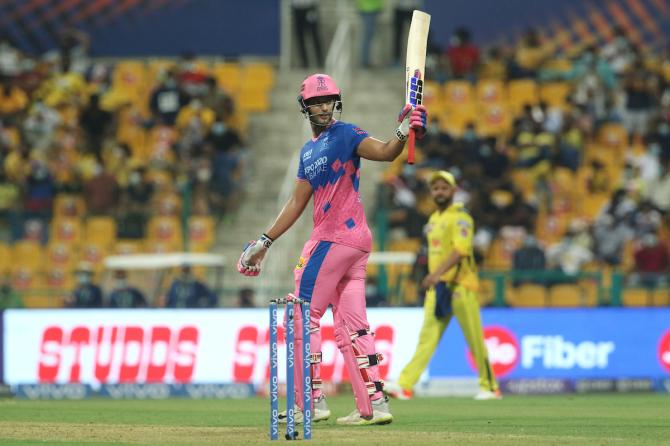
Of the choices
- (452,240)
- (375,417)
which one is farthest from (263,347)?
(375,417)

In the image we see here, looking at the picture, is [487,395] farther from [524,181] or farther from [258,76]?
[258,76]

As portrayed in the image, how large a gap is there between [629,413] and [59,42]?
774 inches

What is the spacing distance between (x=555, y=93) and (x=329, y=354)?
414 inches

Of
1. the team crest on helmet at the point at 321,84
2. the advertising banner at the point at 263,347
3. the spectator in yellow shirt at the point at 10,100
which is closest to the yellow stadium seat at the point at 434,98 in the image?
the spectator in yellow shirt at the point at 10,100

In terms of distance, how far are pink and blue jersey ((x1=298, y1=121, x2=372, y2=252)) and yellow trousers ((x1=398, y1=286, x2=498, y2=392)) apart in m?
4.71

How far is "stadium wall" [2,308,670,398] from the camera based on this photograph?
18.3 metres

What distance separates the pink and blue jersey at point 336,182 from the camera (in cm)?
1011

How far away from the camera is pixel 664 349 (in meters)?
18.4

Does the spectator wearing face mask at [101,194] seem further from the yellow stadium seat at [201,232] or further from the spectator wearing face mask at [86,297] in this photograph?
the spectator wearing face mask at [86,297]

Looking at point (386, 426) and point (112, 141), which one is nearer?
point (386, 426)

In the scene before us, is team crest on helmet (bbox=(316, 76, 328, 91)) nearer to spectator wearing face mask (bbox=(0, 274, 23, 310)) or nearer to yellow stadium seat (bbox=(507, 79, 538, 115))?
spectator wearing face mask (bbox=(0, 274, 23, 310))

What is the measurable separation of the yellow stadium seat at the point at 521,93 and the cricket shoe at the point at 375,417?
1666 centimetres

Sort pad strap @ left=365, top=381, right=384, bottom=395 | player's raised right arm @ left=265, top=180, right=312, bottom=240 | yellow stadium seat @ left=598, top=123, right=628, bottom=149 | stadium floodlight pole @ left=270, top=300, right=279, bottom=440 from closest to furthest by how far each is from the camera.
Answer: stadium floodlight pole @ left=270, top=300, right=279, bottom=440
player's raised right arm @ left=265, top=180, right=312, bottom=240
pad strap @ left=365, top=381, right=384, bottom=395
yellow stadium seat @ left=598, top=123, right=628, bottom=149

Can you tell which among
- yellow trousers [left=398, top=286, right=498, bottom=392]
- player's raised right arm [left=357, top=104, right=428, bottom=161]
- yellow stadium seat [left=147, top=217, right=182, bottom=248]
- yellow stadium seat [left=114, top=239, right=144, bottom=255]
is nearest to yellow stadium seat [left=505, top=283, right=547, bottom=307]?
yellow trousers [left=398, top=286, right=498, bottom=392]
